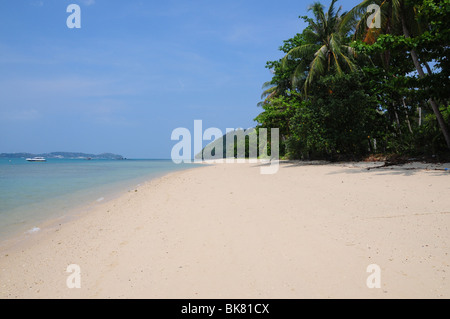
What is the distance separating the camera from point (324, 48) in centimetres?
1759

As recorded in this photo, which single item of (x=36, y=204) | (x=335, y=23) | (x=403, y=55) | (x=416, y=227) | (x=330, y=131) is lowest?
(x=36, y=204)

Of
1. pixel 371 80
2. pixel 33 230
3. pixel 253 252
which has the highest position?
pixel 371 80

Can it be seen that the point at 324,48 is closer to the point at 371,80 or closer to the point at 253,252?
the point at 371,80

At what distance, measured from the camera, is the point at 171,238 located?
3812 mm

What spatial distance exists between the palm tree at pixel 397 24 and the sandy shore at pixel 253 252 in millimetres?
8666

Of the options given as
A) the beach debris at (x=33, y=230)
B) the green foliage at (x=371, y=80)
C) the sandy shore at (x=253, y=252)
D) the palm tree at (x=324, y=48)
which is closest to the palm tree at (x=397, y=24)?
the green foliage at (x=371, y=80)

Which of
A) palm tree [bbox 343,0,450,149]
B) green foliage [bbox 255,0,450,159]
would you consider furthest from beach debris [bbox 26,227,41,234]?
palm tree [bbox 343,0,450,149]

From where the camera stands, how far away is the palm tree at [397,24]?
11906mm

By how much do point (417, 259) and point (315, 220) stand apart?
164 cm

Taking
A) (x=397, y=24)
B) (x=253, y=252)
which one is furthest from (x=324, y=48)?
(x=253, y=252)

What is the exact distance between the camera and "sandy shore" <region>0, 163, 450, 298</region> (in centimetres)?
233

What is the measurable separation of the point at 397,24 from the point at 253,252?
1642 cm
